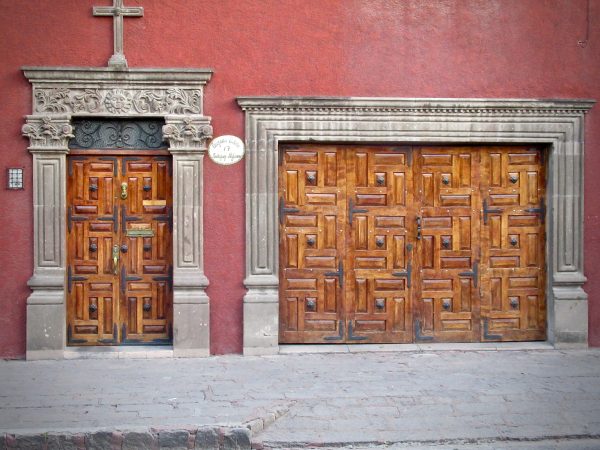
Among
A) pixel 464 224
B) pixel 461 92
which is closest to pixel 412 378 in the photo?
pixel 464 224

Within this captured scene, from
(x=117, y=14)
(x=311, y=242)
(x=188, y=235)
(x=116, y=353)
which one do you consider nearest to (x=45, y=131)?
(x=117, y=14)

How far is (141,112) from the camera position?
27.6 feet

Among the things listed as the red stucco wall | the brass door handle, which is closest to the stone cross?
the red stucco wall

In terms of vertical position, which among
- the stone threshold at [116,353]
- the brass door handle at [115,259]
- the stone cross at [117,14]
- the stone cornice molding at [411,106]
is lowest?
the stone threshold at [116,353]

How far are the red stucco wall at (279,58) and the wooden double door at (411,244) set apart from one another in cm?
67

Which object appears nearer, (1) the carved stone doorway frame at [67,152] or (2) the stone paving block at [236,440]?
(2) the stone paving block at [236,440]

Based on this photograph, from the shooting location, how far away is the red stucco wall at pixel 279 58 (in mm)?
8359

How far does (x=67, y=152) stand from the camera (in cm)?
837

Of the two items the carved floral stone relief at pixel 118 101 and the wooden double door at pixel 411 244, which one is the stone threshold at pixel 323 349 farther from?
the carved floral stone relief at pixel 118 101

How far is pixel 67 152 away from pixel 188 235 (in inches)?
66.9

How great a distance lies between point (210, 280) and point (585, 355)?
4.53 meters

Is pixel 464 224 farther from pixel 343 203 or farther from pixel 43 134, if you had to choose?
pixel 43 134

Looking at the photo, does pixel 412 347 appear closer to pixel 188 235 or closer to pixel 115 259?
pixel 188 235

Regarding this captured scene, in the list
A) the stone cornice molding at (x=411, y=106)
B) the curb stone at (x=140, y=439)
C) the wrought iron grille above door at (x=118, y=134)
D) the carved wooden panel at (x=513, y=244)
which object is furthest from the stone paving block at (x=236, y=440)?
the carved wooden panel at (x=513, y=244)
